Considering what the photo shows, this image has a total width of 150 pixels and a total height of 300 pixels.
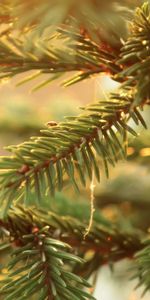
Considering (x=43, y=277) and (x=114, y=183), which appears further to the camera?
(x=114, y=183)

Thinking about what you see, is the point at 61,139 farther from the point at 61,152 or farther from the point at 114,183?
the point at 114,183

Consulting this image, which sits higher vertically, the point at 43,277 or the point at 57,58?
the point at 57,58

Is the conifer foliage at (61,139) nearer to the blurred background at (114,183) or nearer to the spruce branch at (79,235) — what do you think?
the spruce branch at (79,235)

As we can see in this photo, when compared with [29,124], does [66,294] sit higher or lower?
lower

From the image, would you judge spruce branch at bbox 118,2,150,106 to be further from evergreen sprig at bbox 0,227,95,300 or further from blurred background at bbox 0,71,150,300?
blurred background at bbox 0,71,150,300

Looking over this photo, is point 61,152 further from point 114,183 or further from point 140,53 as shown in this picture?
point 114,183

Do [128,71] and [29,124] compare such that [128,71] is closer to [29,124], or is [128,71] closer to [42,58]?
[42,58]

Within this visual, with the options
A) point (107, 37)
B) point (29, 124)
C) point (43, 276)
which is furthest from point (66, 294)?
point (29, 124)

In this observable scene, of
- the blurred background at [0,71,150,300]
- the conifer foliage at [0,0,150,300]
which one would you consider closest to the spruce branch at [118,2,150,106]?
the conifer foliage at [0,0,150,300]

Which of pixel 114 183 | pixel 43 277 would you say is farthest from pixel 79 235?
pixel 114 183
